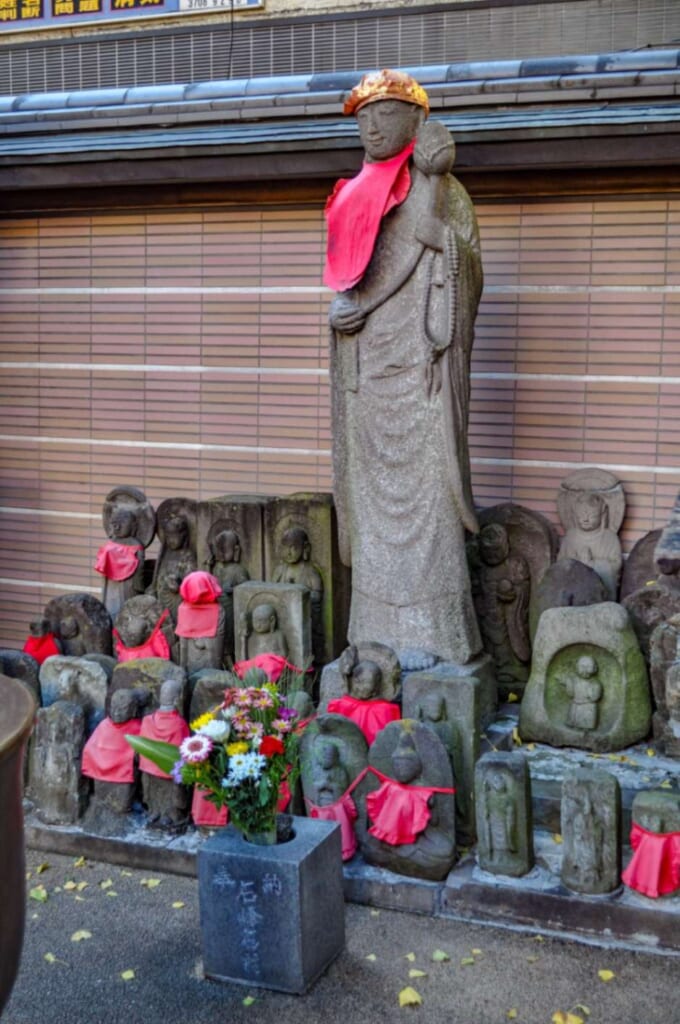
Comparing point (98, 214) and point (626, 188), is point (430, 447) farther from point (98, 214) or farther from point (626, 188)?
point (98, 214)

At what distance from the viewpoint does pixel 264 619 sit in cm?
744

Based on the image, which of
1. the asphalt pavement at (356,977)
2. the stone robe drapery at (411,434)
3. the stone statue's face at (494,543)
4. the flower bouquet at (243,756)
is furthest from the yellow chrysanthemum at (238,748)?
the stone statue's face at (494,543)

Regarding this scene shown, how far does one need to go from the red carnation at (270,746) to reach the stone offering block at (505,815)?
116 cm

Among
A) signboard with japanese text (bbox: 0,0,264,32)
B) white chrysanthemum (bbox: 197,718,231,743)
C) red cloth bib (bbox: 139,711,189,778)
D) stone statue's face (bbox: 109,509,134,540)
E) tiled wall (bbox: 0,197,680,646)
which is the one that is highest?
→ signboard with japanese text (bbox: 0,0,264,32)

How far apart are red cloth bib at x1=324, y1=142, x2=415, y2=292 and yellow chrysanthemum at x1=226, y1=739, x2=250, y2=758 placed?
3059 millimetres

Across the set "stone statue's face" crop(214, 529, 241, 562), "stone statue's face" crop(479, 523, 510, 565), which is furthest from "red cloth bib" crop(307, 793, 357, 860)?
"stone statue's face" crop(214, 529, 241, 562)

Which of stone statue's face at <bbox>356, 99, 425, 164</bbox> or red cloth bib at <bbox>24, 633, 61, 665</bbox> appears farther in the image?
red cloth bib at <bbox>24, 633, 61, 665</bbox>

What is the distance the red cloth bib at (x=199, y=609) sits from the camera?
761cm

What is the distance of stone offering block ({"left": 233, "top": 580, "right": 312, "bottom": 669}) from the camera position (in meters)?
7.52

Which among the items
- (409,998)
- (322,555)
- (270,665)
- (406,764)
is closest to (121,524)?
(322,555)

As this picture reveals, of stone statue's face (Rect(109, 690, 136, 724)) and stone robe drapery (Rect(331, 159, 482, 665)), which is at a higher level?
stone robe drapery (Rect(331, 159, 482, 665))

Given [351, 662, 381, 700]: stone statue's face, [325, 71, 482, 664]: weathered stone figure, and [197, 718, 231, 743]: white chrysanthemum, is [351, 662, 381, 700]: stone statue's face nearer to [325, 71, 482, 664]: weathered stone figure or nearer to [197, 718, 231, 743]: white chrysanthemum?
[325, 71, 482, 664]: weathered stone figure

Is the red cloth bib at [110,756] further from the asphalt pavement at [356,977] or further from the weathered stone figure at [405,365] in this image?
the weathered stone figure at [405,365]

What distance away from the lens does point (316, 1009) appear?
193 inches
